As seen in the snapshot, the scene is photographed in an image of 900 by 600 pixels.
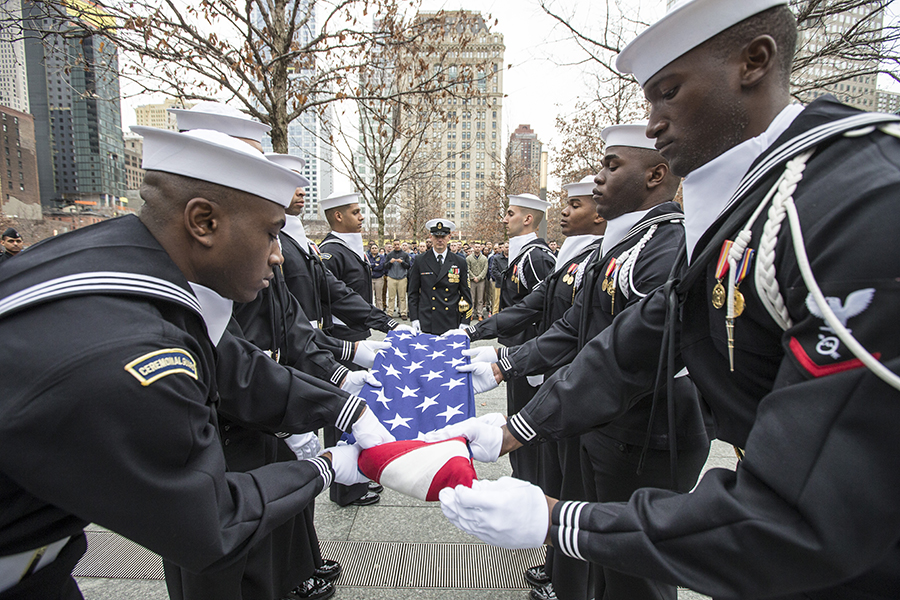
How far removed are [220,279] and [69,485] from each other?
29.7 inches

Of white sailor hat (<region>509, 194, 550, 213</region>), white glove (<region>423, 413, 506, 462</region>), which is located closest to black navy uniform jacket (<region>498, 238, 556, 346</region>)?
white sailor hat (<region>509, 194, 550, 213</region>)

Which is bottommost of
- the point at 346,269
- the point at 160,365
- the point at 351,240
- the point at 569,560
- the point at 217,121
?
the point at 569,560

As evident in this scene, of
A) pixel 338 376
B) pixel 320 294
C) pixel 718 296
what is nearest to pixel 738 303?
pixel 718 296

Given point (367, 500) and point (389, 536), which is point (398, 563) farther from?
point (367, 500)

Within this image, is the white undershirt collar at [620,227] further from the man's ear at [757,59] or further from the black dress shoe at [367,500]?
the black dress shoe at [367,500]

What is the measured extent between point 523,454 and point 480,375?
148 cm

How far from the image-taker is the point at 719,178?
1.43 m

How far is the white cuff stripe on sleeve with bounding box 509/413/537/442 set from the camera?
2146 mm

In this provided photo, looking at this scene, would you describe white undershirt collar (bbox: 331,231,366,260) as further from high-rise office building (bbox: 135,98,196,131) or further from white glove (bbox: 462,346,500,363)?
white glove (bbox: 462,346,500,363)

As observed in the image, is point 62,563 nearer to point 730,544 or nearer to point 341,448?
point 341,448

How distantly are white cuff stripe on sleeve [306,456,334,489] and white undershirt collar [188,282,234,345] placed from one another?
2.14 ft

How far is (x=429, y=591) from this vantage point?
298 cm

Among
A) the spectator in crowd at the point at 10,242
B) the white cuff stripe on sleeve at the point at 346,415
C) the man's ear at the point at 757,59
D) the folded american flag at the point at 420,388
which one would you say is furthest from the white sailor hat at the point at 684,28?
the spectator in crowd at the point at 10,242

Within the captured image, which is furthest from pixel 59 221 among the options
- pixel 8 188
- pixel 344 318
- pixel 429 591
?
pixel 429 591
